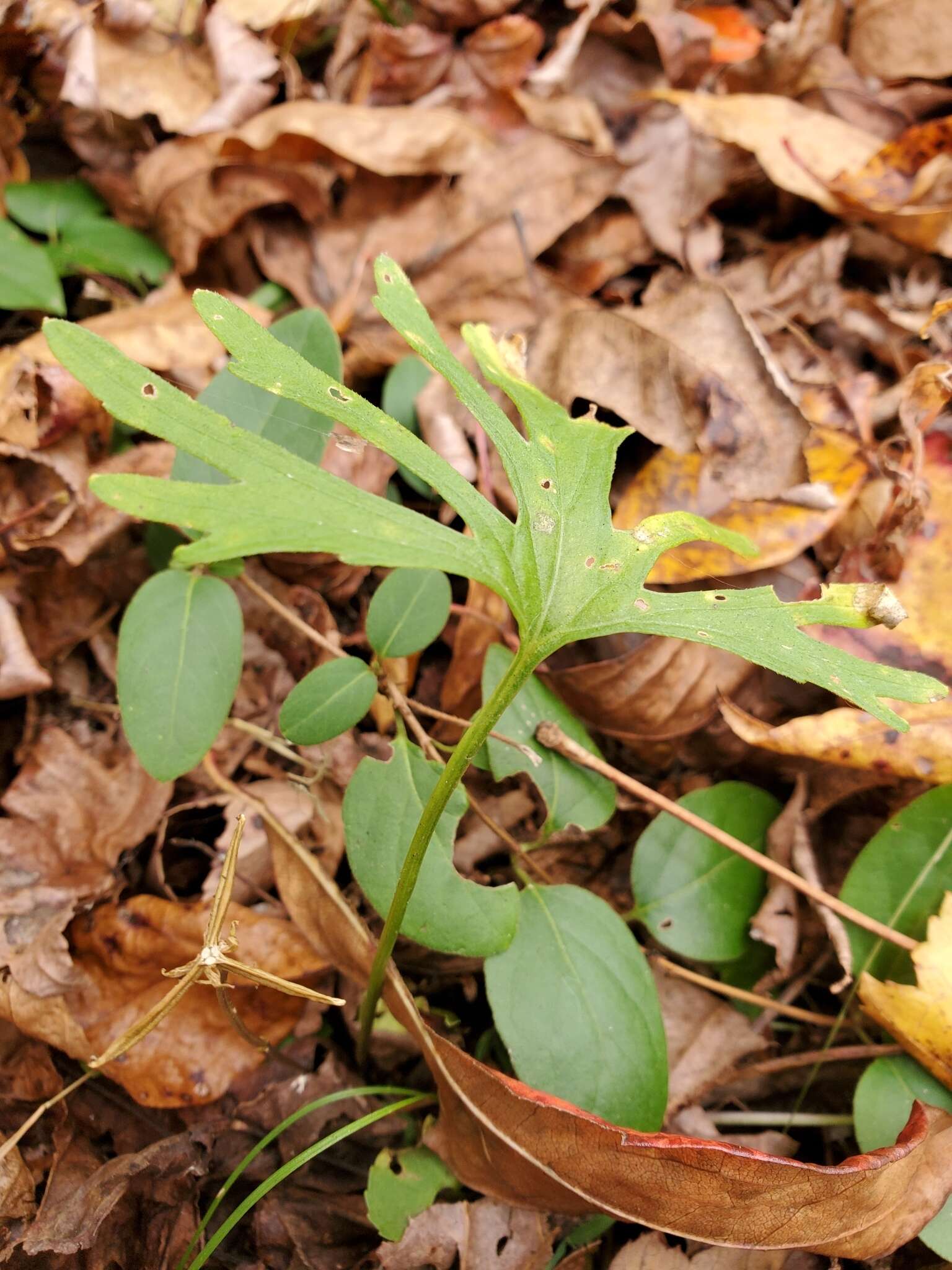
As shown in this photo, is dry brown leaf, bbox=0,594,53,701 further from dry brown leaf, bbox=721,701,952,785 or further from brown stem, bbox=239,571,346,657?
dry brown leaf, bbox=721,701,952,785

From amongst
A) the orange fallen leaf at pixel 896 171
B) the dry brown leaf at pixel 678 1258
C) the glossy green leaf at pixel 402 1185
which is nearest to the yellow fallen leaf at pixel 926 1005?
the dry brown leaf at pixel 678 1258

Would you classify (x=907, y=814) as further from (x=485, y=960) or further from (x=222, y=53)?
(x=222, y=53)

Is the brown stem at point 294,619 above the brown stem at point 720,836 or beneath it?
above

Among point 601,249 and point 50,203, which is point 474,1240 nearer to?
point 601,249

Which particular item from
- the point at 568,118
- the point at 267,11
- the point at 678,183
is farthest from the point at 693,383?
the point at 267,11

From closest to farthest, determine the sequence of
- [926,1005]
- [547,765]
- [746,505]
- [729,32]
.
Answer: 1. [926,1005]
2. [547,765]
3. [746,505]
4. [729,32]

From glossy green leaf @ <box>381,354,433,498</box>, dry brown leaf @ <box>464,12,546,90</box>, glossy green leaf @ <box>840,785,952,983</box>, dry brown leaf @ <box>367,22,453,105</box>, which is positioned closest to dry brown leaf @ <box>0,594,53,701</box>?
glossy green leaf @ <box>381,354,433,498</box>

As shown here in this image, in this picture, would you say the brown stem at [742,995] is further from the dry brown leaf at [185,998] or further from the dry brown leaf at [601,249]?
the dry brown leaf at [601,249]
